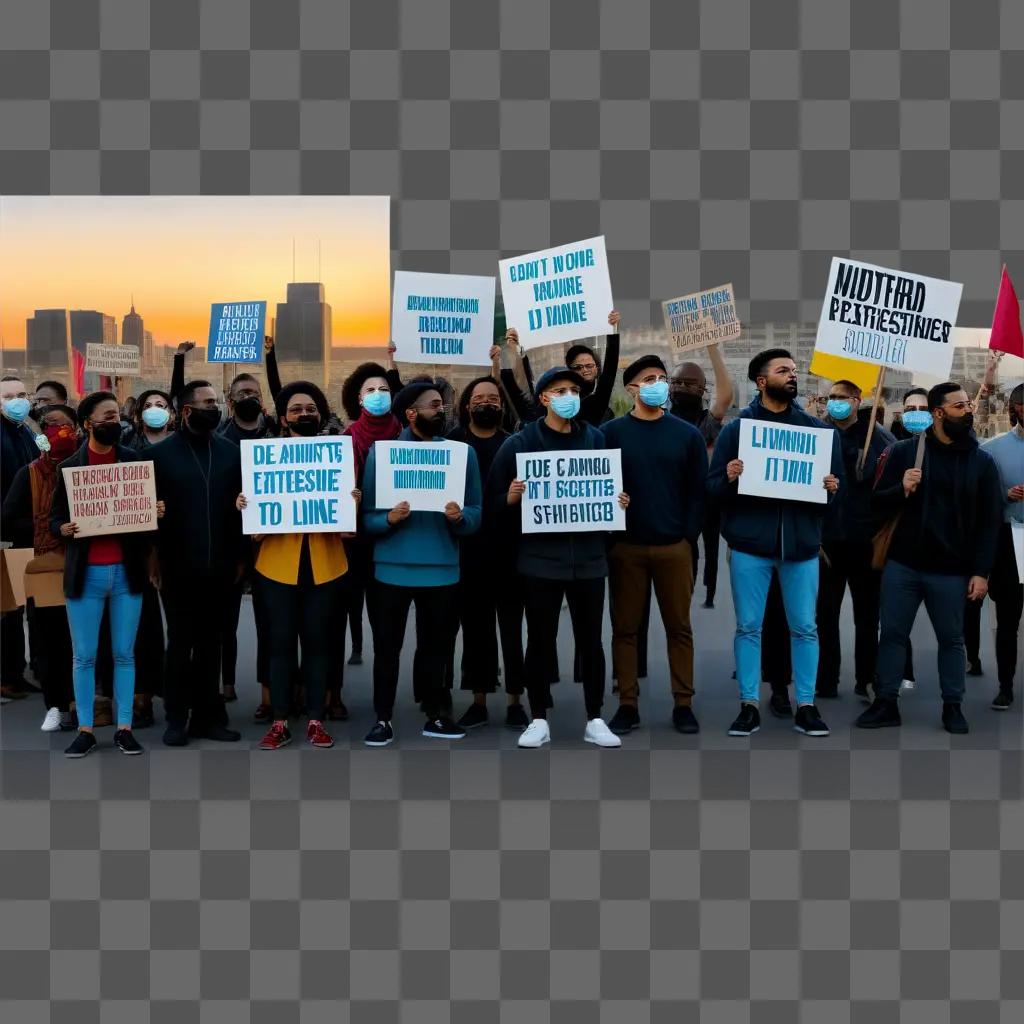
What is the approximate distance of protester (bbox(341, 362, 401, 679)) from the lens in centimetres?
775

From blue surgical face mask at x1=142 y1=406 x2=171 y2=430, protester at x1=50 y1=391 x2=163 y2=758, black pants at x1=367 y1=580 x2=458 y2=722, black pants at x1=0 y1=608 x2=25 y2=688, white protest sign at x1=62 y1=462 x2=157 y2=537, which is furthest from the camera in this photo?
black pants at x1=0 y1=608 x2=25 y2=688

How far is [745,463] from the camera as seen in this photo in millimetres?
7480

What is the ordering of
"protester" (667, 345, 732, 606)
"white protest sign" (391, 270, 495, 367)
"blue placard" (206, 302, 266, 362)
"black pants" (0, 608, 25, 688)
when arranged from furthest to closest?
"blue placard" (206, 302, 266, 362) → "white protest sign" (391, 270, 495, 367) → "black pants" (0, 608, 25, 688) → "protester" (667, 345, 732, 606)

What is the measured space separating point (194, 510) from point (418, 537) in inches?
50.8

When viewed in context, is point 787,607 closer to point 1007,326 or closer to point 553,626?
point 553,626

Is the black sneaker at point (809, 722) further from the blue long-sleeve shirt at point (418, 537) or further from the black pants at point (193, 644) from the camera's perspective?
the black pants at point (193, 644)

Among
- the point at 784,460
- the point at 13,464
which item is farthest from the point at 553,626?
the point at 13,464

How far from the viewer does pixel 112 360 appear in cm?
1154

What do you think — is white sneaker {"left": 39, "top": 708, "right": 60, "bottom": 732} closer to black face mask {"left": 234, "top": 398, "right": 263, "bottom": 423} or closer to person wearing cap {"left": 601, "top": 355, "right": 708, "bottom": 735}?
black face mask {"left": 234, "top": 398, "right": 263, "bottom": 423}

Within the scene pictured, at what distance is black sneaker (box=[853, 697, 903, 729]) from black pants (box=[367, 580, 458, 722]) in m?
2.60

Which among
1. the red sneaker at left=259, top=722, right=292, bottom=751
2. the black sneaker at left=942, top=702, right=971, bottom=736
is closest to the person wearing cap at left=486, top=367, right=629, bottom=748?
the red sneaker at left=259, top=722, right=292, bottom=751

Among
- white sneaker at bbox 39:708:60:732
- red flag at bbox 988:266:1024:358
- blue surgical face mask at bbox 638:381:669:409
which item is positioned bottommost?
white sneaker at bbox 39:708:60:732

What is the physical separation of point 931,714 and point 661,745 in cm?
196

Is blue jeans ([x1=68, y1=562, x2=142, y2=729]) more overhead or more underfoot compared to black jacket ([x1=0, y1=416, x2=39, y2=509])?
more underfoot
